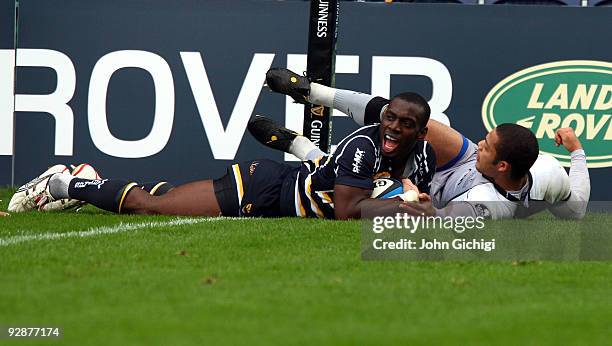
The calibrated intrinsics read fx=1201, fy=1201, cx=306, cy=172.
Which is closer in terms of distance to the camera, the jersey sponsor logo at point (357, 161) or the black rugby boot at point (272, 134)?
the jersey sponsor logo at point (357, 161)

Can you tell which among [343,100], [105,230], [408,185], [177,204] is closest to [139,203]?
[177,204]

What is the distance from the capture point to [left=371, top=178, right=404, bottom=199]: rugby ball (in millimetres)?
8841

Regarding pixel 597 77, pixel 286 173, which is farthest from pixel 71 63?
pixel 597 77

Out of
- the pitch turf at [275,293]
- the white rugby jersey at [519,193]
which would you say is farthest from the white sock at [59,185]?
the white rugby jersey at [519,193]

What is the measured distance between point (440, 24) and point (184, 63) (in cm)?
270

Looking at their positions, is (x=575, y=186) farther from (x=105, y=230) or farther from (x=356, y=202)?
(x=105, y=230)

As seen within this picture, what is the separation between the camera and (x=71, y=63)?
12.5m

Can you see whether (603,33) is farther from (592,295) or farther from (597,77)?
(592,295)

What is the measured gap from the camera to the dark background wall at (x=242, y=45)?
40.9 ft

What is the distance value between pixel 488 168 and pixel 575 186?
135 centimetres

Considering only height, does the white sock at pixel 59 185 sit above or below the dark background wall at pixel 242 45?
below

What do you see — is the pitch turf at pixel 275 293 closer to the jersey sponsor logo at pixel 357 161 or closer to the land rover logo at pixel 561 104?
the jersey sponsor logo at pixel 357 161

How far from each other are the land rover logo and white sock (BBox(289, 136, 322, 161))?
2.77 m

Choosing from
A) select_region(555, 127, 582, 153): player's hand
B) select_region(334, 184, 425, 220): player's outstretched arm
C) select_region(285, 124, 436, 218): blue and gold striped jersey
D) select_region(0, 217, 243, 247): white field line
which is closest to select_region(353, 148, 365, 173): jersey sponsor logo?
select_region(285, 124, 436, 218): blue and gold striped jersey
